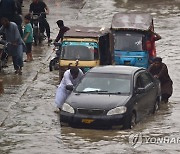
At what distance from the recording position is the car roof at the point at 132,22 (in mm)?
28625

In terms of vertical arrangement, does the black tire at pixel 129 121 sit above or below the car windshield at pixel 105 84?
below

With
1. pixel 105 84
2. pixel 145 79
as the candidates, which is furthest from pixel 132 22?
pixel 105 84

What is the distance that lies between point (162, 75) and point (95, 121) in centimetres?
491

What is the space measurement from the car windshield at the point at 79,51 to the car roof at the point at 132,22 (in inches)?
168

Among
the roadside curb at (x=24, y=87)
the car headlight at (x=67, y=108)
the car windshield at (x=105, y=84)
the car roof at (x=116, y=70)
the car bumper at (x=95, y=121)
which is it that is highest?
the car roof at (x=116, y=70)

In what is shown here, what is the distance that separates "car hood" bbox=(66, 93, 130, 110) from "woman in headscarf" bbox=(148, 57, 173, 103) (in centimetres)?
379

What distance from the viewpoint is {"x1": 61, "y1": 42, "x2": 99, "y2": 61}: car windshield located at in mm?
24359

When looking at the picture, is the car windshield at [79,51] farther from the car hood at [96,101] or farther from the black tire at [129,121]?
the black tire at [129,121]

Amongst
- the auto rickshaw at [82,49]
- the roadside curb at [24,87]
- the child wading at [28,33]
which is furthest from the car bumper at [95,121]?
the child wading at [28,33]

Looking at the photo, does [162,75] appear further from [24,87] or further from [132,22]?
[132,22]

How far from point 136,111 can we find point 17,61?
316 inches

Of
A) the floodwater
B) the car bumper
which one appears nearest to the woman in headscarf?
the floodwater

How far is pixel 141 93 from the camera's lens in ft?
61.4

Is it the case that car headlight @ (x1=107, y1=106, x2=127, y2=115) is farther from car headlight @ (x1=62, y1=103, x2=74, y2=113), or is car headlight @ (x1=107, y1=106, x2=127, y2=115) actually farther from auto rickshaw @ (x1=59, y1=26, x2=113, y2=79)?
auto rickshaw @ (x1=59, y1=26, x2=113, y2=79)
